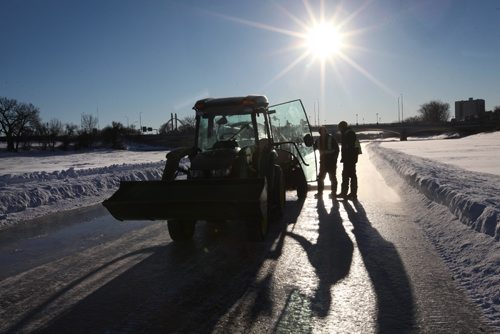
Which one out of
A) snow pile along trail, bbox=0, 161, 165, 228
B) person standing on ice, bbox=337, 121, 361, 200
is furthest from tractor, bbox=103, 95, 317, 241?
snow pile along trail, bbox=0, 161, 165, 228

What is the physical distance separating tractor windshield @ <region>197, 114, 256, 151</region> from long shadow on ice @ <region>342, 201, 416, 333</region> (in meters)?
2.37

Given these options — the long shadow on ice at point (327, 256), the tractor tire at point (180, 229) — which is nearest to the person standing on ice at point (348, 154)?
the long shadow on ice at point (327, 256)

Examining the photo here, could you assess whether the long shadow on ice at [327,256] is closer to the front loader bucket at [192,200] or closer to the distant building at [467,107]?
the front loader bucket at [192,200]

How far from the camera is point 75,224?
26.0 ft

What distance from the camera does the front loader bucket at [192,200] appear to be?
199 inches

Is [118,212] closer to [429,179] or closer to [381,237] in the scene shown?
[381,237]

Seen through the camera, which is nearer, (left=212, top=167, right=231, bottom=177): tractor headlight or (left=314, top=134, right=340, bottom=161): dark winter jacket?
(left=212, top=167, right=231, bottom=177): tractor headlight

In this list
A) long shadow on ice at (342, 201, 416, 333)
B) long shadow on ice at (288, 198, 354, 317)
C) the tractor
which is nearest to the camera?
long shadow on ice at (342, 201, 416, 333)

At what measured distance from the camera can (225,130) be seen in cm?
750

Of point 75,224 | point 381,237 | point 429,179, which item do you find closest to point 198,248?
point 381,237

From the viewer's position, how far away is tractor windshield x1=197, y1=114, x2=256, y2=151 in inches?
292

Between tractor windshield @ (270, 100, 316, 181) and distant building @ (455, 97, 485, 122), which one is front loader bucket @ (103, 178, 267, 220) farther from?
distant building @ (455, 97, 485, 122)

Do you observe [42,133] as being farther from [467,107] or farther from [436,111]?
[467,107]

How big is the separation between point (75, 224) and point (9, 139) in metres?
68.0
